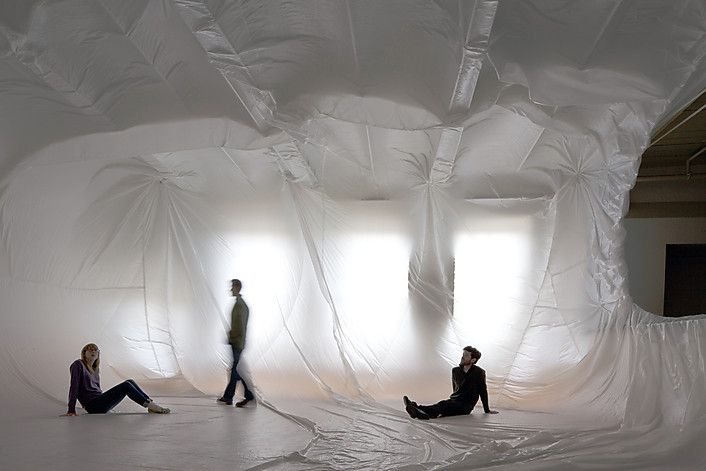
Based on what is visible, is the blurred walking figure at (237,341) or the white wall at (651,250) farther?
the white wall at (651,250)

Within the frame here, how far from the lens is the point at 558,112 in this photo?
5.51 meters

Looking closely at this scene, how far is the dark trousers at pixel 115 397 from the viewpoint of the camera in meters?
6.11

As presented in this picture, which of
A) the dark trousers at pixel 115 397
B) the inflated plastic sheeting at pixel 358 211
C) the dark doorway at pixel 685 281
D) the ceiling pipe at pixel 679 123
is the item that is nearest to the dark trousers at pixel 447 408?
the inflated plastic sheeting at pixel 358 211

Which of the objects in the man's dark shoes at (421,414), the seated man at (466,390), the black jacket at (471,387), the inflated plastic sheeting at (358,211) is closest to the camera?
the inflated plastic sheeting at (358,211)

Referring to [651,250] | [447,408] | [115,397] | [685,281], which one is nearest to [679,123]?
[651,250]

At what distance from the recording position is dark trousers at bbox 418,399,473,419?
611cm

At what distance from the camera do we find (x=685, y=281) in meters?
13.2

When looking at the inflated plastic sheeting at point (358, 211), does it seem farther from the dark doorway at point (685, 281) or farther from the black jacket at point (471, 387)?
the dark doorway at point (685, 281)

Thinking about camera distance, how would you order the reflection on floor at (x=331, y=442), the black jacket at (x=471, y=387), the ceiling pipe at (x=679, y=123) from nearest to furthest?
the reflection on floor at (x=331, y=442), the black jacket at (x=471, y=387), the ceiling pipe at (x=679, y=123)

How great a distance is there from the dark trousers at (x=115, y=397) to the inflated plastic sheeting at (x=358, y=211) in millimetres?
696

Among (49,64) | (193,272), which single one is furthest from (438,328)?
(49,64)

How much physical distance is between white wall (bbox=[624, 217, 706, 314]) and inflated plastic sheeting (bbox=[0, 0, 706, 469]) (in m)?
5.35

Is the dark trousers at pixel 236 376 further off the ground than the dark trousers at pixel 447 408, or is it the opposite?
the dark trousers at pixel 236 376

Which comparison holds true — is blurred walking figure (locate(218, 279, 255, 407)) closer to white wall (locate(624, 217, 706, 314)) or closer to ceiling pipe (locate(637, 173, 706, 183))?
ceiling pipe (locate(637, 173, 706, 183))
